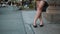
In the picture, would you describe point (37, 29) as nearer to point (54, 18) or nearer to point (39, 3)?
point (39, 3)

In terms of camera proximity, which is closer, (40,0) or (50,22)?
(40,0)

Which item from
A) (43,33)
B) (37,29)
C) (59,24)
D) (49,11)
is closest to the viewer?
(43,33)

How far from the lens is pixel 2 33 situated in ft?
27.6

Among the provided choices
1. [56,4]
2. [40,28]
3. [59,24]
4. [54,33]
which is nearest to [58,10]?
[56,4]

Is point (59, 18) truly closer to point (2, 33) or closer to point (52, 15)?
point (52, 15)

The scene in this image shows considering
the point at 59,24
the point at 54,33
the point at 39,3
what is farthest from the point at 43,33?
the point at 59,24

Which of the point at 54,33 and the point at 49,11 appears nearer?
the point at 54,33

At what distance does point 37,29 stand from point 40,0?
1.11 meters

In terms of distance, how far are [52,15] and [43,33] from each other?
295 centimetres

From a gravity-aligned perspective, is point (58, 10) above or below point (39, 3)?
below

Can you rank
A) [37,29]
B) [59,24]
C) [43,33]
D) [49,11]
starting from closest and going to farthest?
[43,33] → [37,29] → [59,24] → [49,11]

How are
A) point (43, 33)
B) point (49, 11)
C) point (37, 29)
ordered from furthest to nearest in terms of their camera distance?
point (49, 11), point (37, 29), point (43, 33)

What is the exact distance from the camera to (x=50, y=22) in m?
10.6

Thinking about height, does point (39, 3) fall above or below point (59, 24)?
above
